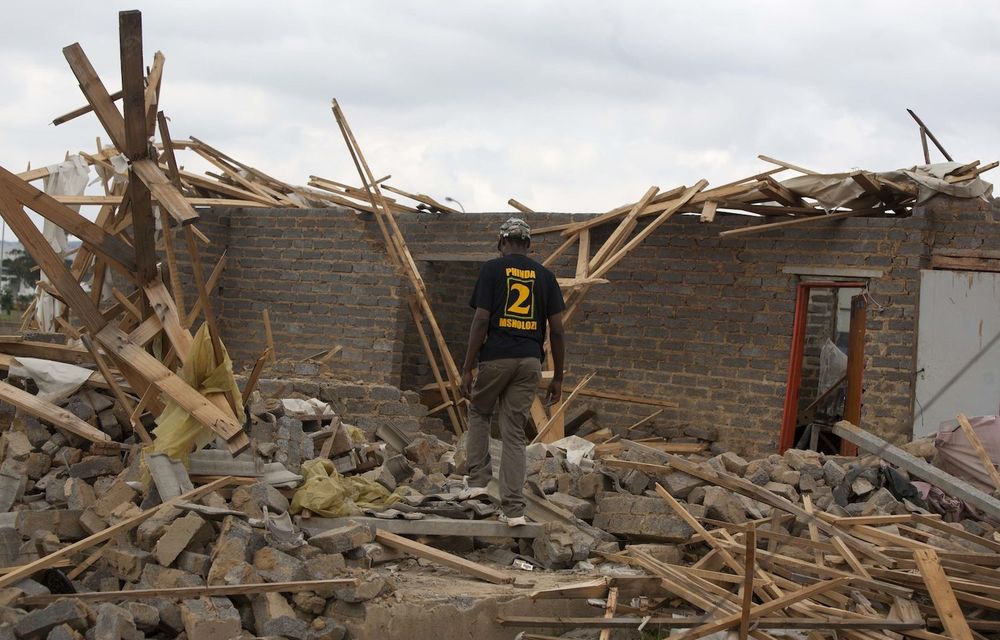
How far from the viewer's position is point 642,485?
7.69 m

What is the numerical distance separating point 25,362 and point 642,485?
4.03 m

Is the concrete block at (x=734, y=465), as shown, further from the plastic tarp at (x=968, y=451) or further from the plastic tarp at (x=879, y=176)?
the plastic tarp at (x=879, y=176)

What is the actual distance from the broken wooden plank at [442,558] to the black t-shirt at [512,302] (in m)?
1.13

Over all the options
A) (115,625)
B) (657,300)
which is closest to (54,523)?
(115,625)

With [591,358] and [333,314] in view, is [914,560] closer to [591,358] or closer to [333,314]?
[591,358]

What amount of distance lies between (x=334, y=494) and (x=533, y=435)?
5.45 meters

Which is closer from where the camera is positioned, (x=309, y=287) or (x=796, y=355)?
(x=796, y=355)

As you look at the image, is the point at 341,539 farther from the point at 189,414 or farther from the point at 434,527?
the point at 189,414

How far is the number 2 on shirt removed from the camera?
670 cm

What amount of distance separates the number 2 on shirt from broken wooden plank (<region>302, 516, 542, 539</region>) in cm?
121

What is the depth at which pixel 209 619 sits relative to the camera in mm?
5395

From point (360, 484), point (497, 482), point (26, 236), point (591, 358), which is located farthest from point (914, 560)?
point (591, 358)

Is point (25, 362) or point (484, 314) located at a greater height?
point (484, 314)

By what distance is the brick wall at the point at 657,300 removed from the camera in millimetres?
11086
